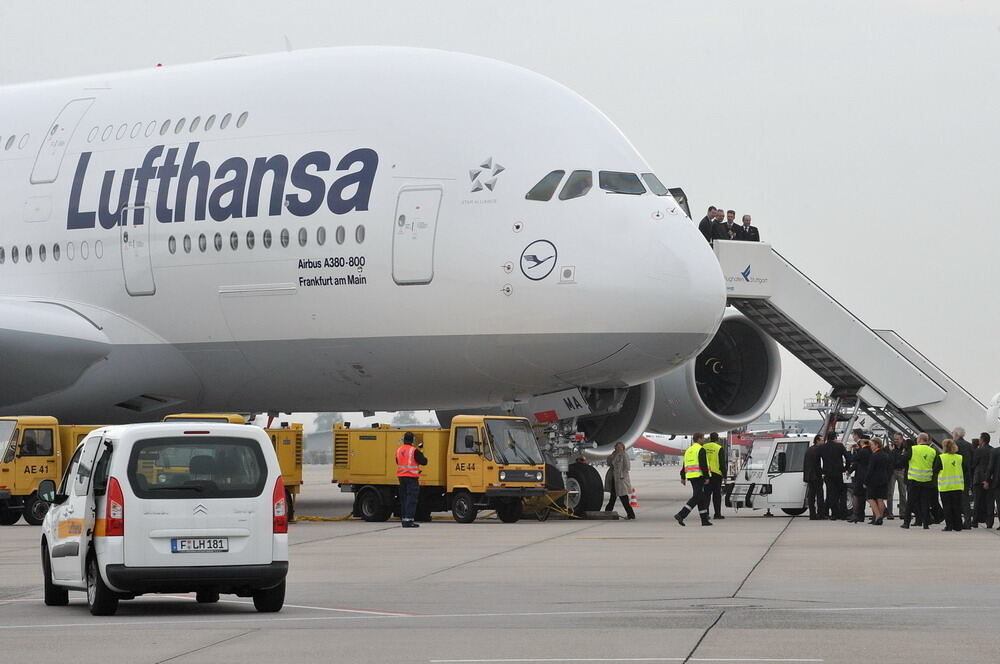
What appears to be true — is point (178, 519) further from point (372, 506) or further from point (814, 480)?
point (814, 480)

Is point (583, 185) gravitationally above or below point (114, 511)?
above

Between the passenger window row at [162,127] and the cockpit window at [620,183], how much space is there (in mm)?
4840

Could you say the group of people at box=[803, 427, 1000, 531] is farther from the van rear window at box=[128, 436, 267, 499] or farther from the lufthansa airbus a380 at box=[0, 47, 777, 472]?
the van rear window at box=[128, 436, 267, 499]

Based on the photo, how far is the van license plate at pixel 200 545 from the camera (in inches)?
400

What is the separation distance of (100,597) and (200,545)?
0.72 meters

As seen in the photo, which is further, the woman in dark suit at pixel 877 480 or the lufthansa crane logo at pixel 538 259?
the woman in dark suit at pixel 877 480

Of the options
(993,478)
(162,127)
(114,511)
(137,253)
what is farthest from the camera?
(162,127)

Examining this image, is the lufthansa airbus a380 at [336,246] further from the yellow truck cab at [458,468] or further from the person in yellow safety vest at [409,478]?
the person in yellow safety vest at [409,478]

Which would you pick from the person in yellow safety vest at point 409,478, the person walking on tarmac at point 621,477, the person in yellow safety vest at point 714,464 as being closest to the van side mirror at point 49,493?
the person in yellow safety vest at point 409,478

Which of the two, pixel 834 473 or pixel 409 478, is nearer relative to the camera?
pixel 409 478

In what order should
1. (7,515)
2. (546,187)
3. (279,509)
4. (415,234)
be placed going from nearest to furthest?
(279,509), (546,187), (415,234), (7,515)

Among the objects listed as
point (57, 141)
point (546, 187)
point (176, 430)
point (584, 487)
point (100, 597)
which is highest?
point (57, 141)

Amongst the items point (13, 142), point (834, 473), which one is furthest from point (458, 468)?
point (13, 142)

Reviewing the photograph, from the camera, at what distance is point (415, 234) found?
62.1 feet
